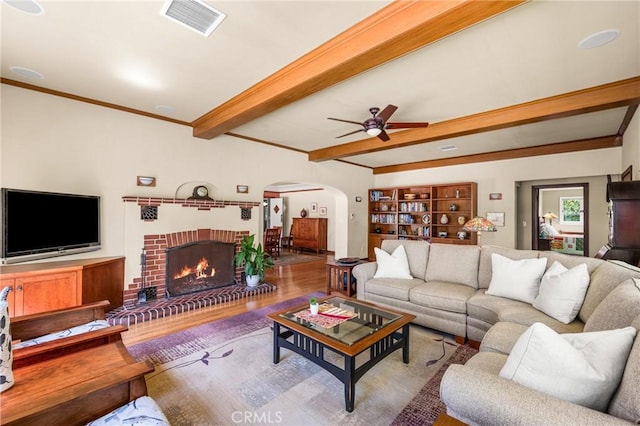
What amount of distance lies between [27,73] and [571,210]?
11059 millimetres

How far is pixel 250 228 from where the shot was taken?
194 inches

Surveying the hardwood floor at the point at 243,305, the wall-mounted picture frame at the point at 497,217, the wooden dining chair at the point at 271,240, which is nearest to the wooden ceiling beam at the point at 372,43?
the hardwood floor at the point at 243,305

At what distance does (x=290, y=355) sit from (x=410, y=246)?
216 cm

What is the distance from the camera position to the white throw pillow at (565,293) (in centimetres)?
216

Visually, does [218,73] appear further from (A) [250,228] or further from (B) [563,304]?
(B) [563,304]

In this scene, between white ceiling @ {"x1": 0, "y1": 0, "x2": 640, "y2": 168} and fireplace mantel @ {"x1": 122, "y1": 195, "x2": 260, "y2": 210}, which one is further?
fireplace mantel @ {"x1": 122, "y1": 195, "x2": 260, "y2": 210}

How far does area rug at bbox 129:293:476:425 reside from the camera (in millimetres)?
1855

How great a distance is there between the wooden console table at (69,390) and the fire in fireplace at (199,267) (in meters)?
2.51

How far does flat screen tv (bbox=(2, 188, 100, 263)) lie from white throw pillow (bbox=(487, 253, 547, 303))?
14.8 feet

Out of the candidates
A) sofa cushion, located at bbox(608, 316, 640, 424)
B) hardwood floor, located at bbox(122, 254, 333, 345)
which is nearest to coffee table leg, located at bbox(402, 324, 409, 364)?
sofa cushion, located at bbox(608, 316, 640, 424)

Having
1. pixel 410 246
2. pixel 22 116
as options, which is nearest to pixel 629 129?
pixel 410 246

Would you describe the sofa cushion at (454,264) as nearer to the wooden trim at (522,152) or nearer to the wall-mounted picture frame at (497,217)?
the wall-mounted picture frame at (497,217)

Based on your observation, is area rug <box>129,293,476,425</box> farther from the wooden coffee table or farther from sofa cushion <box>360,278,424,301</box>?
sofa cushion <box>360,278,424,301</box>

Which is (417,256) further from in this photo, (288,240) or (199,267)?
(288,240)
